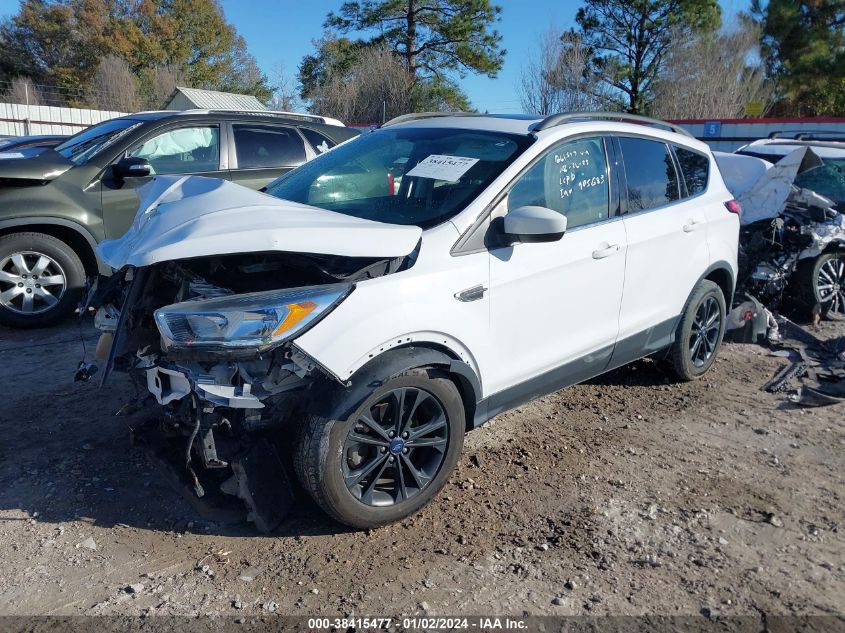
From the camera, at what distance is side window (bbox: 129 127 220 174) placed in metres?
6.57

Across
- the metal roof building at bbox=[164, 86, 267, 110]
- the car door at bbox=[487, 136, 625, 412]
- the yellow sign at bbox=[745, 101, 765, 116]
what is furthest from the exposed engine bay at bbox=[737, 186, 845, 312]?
Result: the metal roof building at bbox=[164, 86, 267, 110]

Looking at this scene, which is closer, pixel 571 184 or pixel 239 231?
pixel 239 231

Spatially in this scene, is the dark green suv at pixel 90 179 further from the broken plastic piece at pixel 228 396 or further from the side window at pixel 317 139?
the broken plastic piece at pixel 228 396

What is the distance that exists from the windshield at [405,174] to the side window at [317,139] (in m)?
3.01

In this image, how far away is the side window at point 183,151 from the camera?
6.57 metres

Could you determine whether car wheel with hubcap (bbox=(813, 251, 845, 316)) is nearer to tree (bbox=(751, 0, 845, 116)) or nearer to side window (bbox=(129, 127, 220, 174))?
side window (bbox=(129, 127, 220, 174))

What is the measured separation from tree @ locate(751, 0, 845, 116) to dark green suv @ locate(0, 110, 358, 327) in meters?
35.3

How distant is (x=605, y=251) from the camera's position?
4.10m

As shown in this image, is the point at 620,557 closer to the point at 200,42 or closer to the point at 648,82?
the point at 648,82

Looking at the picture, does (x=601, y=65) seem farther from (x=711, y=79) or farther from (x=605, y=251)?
(x=605, y=251)

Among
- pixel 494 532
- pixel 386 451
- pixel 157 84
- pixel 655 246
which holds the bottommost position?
pixel 494 532

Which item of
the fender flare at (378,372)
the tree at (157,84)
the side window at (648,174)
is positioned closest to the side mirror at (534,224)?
the fender flare at (378,372)

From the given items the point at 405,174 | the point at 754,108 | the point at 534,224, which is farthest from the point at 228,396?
the point at 754,108

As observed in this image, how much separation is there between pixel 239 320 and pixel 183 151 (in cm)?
446
